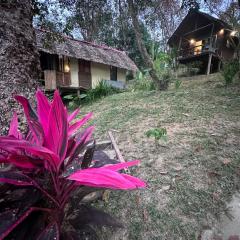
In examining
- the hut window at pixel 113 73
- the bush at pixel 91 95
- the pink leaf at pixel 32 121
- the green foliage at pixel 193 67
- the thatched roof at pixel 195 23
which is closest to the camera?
the pink leaf at pixel 32 121

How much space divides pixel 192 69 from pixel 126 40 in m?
8.76

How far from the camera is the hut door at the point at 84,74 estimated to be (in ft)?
40.8

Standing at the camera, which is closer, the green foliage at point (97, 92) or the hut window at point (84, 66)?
the green foliage at point (97, 92)

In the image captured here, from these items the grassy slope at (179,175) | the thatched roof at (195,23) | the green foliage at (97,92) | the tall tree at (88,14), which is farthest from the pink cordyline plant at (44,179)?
the thatched roof at (195,23)

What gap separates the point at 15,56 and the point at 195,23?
16.9m

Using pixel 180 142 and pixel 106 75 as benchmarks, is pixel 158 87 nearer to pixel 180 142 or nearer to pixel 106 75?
pixel 180 142

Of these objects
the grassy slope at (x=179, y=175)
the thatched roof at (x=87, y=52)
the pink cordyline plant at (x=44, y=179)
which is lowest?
the grassy slope at (x=179, y=175)

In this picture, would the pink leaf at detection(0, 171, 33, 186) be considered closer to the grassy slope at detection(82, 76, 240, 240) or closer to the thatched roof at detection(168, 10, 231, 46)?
the grassy slope at detection(82, 76, 240, 240)

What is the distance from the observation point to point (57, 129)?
82cm

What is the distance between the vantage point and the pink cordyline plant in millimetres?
724

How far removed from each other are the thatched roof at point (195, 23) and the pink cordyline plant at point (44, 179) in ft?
51.5

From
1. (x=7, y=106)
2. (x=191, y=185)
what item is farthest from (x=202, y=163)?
(x=7, y=106)

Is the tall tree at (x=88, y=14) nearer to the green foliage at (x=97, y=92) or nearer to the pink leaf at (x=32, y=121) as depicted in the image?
the green foliage at (x=97, y=92)

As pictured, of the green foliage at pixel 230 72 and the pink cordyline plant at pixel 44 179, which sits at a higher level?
the green foliage at pixel 230 72
